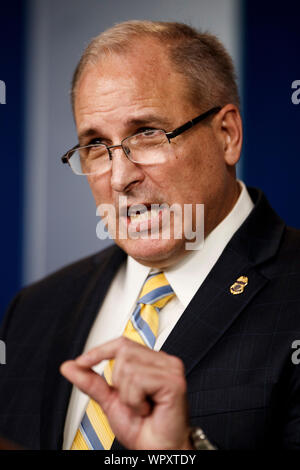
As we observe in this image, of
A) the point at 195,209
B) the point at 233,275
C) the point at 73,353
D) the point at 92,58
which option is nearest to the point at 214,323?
the point at 233,275

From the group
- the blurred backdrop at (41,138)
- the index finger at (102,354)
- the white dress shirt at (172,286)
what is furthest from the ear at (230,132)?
the blurred backdrop at (41,138)

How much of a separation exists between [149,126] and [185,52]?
0.22 meters

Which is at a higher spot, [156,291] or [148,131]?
[148,131]

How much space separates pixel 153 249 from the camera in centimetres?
149

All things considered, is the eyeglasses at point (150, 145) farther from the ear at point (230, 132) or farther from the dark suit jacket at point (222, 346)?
the dark suit jacket at point (222, 346)

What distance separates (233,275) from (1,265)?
146 centimetres

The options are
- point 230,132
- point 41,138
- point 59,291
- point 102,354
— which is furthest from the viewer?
point 41,138

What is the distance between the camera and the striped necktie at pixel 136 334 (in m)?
1.42

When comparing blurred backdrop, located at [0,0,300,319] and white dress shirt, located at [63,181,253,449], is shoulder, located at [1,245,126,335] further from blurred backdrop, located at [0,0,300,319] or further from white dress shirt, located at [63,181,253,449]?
blurred backdrop, located at [0,0,300,319]

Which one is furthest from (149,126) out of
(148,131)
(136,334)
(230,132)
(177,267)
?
(136,334)

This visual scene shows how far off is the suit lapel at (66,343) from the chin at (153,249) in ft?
0.76

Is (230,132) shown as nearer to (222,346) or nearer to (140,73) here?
(140,73)

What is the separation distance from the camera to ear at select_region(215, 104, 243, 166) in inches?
62.3

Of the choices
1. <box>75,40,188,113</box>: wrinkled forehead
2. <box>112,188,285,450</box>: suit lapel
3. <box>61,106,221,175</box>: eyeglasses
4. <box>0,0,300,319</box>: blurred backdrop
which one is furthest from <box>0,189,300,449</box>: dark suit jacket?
<box>0,0,300,319</box>: blurred backdrop
